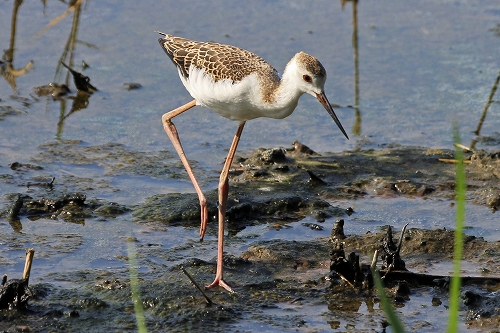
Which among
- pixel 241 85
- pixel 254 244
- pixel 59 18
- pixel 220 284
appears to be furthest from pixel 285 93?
pixel 59 18

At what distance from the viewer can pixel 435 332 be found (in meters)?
4.79

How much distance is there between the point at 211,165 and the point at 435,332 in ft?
10.7

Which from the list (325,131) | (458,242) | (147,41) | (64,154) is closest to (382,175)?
(325,131)

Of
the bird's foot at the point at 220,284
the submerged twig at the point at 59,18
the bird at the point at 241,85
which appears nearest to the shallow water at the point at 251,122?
the submerged twig at the point at 59,18

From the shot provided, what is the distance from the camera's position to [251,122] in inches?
342

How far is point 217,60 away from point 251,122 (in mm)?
2903

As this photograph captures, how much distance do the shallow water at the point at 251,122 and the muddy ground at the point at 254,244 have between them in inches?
4.3

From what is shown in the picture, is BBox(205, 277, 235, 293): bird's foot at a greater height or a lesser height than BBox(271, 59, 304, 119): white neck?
lesser

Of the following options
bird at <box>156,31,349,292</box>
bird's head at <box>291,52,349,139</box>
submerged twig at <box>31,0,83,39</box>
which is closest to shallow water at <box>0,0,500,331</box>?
submerged twig at <box>31,0,83,39</box>

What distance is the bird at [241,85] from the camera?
17.5 feet

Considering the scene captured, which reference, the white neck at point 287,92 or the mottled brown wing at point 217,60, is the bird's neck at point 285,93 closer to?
the white neck at point 287,92

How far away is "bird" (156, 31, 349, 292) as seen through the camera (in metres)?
5.34

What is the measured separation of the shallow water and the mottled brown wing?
123 centimetres

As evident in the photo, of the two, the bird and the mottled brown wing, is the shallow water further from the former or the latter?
the mottled brown wing
